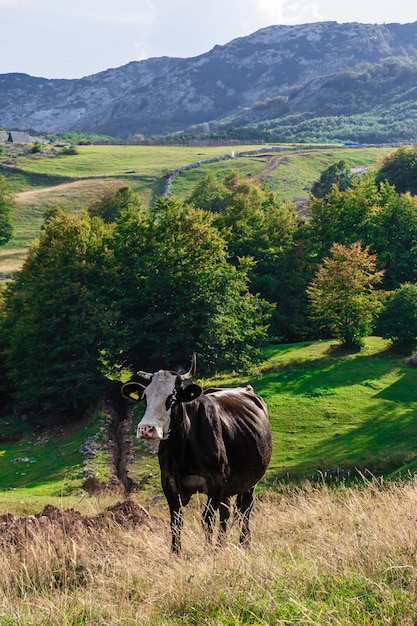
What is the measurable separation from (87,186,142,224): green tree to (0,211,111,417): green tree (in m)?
47.6

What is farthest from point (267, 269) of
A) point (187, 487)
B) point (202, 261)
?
point (187, 487)

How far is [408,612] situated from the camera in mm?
6641

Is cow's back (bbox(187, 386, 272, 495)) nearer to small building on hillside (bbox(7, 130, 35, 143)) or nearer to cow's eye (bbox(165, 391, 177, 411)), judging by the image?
cow's eye (bbox(165, 391, 177, 411))

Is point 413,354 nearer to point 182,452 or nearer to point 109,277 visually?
point 109,277

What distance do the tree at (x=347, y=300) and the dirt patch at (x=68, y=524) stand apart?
112ft

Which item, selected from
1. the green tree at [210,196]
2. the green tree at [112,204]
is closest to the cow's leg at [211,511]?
the green tree at [112,204]

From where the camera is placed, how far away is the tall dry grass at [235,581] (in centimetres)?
701

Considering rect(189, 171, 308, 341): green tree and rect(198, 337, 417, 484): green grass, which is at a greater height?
rect(189, 171, 308, 341): green tree

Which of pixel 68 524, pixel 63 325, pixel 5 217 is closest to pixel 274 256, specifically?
pixel 63 325

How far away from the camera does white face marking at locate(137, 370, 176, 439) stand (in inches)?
378

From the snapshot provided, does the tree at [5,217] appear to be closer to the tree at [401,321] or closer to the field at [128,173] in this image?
the field at [128,173]

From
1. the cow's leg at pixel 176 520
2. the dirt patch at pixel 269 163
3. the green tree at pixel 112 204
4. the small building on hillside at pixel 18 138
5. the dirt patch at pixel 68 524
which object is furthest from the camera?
the small building on hillside at pixel 18 138

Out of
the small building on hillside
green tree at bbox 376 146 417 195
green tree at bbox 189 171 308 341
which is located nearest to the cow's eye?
green tree at bbox 189 171 308 341

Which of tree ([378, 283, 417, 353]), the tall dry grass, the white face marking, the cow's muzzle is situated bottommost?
tree ([378, 283, 417, 353])
